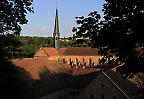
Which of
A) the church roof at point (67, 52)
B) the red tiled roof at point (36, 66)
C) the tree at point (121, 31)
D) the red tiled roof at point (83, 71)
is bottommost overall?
the red tiled roof at point (83, 71)

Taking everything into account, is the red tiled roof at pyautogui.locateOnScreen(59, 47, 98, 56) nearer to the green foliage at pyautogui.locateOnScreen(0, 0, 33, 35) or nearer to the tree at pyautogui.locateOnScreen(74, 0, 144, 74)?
the green foliage at pyautogui.locateOnScreen(0, 0, 33, 35)

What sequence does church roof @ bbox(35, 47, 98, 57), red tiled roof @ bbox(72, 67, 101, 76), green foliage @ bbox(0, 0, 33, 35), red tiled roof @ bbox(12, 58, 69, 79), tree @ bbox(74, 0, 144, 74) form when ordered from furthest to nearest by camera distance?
church roof @ bbox(35, 47, 98, 57)
red tiled roof @ bbox(72, 67, 101, 76)
red tiled roof @ bbox(12, 58, 69, 79)
green foliage @ bbox(0, 0, 33, 35)
tree @ bbox(74, 0, 144, 74)

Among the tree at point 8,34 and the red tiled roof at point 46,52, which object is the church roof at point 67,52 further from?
the tree at point 8,34

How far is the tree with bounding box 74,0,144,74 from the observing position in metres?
10.8

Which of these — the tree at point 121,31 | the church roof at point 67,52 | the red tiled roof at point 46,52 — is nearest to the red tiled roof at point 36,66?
the tree at point 121,31

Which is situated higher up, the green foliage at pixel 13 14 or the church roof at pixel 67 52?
the green foliage at pixel 13 14

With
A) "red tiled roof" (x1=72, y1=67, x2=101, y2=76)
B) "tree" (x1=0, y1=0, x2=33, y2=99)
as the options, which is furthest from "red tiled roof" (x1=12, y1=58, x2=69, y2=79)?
"tree" (x1=0, y1=0, x2=33, y2=99)

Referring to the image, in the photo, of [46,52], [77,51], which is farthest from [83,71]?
[77,51]

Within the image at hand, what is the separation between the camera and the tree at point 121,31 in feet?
35.3

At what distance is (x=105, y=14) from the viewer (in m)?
11.4

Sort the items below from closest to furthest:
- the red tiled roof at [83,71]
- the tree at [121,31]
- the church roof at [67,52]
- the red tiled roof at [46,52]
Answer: the tree at [121,31]
the red tiled roof at [83,71]
the red tiled roof at [46,52]
the church roof at [67,52]

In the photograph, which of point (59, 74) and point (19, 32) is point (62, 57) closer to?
point (59, 74)

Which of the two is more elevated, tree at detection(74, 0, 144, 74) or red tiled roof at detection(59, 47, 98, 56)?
tree at detection(74, 0, 144, 74)

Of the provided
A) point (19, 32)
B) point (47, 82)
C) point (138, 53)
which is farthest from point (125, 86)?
point (138, 53)
